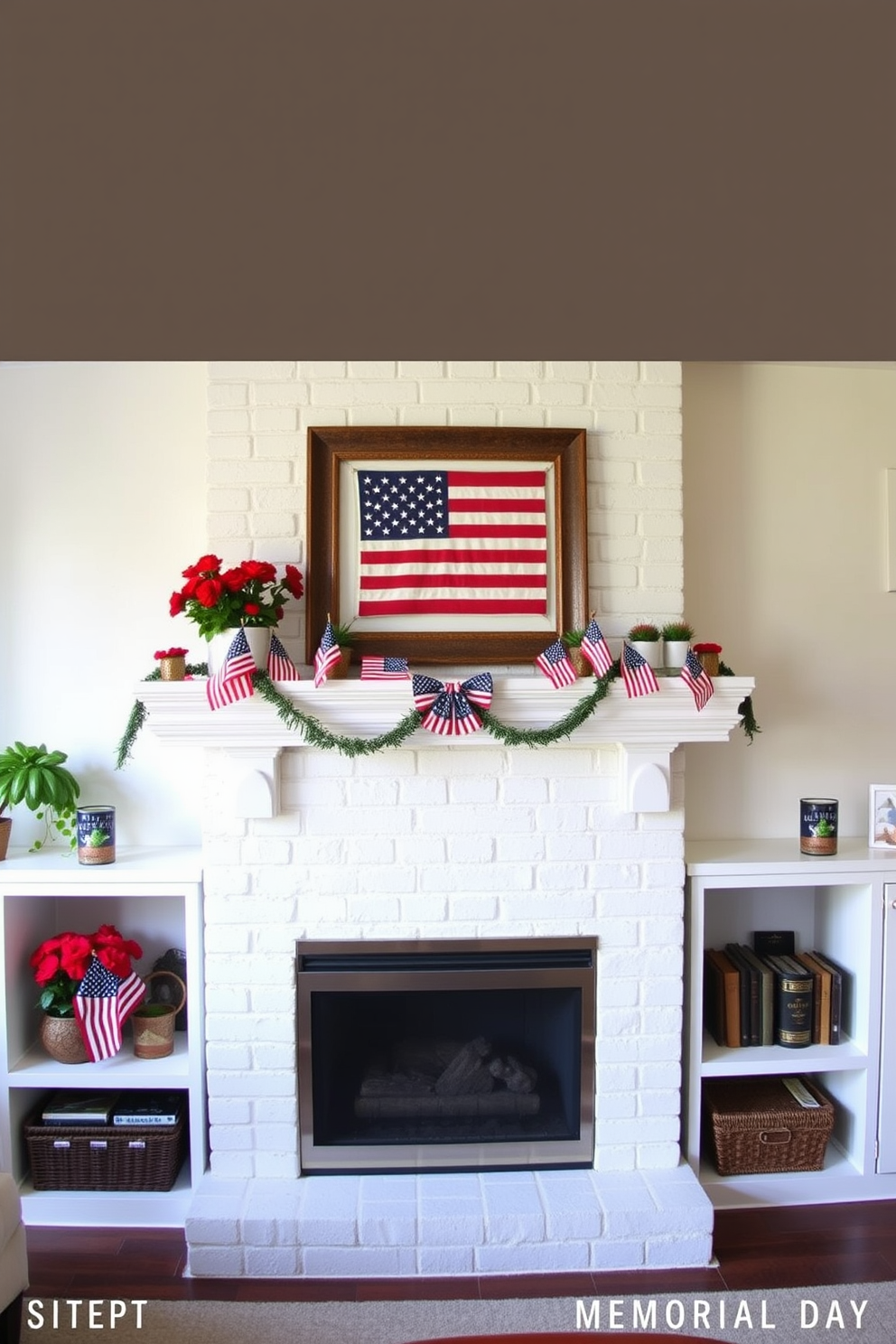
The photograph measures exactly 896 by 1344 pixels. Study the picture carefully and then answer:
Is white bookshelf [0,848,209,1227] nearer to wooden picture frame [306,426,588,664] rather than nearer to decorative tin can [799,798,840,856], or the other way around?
wooden picture frame [306,426,588,664]

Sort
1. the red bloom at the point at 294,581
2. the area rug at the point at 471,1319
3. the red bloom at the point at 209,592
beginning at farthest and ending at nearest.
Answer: the red bloom at the point at 294,581 < the red bloom at the point at 209,592 < the area rug at the point at 471,1319

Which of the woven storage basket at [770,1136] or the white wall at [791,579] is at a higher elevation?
the white wall at [791,579]

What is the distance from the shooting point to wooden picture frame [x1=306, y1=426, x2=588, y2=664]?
213cm

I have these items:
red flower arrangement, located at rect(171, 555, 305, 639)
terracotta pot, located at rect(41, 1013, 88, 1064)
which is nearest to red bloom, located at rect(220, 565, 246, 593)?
red flower arrangement, located at rect(171, 555, 305, 639)

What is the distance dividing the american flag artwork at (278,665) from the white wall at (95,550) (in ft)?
1.78

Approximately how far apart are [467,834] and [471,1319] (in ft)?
3.19

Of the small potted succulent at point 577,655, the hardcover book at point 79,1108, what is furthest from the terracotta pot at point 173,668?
→ the hardcover book at point 79,1108

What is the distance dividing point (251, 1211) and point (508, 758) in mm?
1148

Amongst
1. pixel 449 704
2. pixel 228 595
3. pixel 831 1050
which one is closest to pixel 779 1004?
pixel 831 1050

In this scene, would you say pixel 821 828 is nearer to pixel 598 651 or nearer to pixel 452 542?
pixel 598 651

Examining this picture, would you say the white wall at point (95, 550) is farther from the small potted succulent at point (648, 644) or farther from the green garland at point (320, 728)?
the small potted succulent at point (648, 644)

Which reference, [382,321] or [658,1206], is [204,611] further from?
[382,321]

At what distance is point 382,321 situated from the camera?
0.13 metres

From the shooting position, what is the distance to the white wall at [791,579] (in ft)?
8.20
